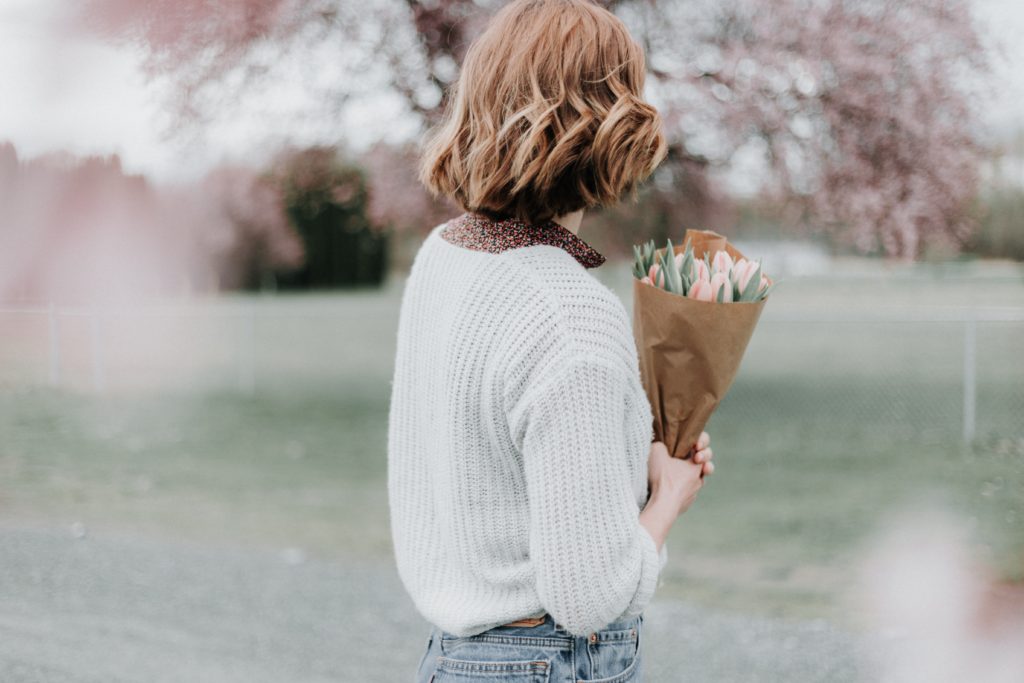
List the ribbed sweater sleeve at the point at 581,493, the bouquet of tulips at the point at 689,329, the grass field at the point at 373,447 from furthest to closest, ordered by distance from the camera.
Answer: the grass field at the point at 373,447
the bouquet of tulips at the point at 689,329
the ribbed sweater sleeve at the point at 581,493

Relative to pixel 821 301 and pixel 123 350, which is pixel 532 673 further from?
pixel 821 301

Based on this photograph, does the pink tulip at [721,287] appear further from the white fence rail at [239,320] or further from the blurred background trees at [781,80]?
the white fence rail at [239,320]

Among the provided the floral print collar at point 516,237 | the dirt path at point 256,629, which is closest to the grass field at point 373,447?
the dirt path at point 256,629

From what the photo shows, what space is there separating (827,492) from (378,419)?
4.12m

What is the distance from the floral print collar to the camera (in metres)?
1.11

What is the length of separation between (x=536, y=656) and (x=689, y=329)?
1.54 ft

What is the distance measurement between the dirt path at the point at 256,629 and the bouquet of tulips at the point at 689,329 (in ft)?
6.85

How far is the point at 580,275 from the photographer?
3.51 ft

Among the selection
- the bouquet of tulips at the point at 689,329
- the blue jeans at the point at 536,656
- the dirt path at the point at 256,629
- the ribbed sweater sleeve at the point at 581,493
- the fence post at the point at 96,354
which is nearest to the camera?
the ribbed sweater sleeve at the point at 581,493

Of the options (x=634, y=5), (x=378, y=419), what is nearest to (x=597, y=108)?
(x=634, y=5)

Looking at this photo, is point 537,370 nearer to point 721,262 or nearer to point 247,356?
point 721,262

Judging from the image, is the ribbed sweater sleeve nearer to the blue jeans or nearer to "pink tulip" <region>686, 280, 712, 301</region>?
the blue jeans

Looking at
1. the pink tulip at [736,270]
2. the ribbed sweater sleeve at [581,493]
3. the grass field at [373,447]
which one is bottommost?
the grass field at [373,447]

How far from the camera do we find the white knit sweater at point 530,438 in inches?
40.4
